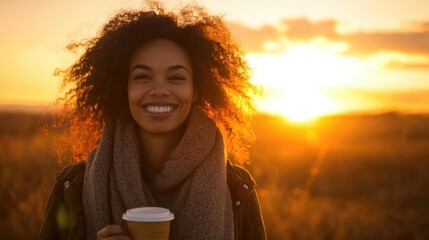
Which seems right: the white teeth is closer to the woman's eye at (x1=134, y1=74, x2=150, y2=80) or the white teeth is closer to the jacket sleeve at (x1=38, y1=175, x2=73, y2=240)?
the woman's eye at (x1=134, y1=74, x2=150, y2=80)

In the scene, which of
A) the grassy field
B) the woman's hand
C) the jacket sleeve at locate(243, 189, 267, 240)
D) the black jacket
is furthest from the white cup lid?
the grassy field

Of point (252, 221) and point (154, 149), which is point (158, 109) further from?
point (252, 221)

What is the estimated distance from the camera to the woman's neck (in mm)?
3652

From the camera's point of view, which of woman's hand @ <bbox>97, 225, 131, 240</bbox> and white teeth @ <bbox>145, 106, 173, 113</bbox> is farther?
white teeth @ <bbox>145, 106, 173, 113</bbox>

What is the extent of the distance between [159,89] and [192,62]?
1.65 feet

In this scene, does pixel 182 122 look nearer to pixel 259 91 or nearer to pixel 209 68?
pixel 209 68

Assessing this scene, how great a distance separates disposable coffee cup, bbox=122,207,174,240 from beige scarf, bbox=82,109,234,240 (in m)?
0.69

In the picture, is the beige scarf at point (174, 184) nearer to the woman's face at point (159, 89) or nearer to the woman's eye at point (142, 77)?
the woman's face at point (159, 89)

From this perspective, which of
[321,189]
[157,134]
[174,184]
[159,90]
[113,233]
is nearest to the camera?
[113,233]

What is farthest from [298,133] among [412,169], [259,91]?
[259,91]

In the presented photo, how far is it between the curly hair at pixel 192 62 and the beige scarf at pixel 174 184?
36cm

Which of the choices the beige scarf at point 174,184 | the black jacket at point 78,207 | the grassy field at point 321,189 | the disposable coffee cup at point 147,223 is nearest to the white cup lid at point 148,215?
the disposable coffee cup at point 147,223

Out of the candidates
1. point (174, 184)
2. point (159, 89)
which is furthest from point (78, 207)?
point (159, 89)

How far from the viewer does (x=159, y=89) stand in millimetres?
3418
